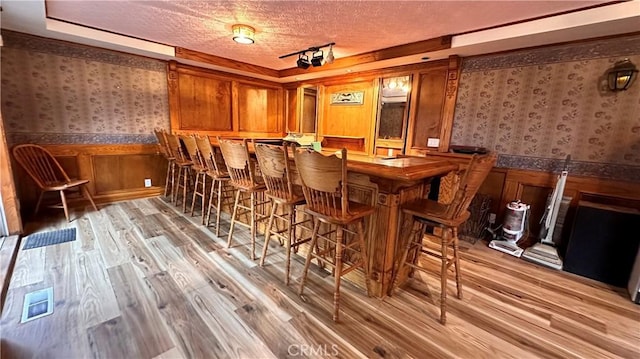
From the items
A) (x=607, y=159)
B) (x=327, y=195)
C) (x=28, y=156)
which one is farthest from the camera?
(x=28, y=156)

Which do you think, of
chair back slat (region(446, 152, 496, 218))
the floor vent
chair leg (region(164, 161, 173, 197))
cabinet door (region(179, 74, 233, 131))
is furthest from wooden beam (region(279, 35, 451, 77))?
the floor vent

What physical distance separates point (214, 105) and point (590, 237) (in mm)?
5364

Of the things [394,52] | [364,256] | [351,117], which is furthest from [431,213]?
[351,117]

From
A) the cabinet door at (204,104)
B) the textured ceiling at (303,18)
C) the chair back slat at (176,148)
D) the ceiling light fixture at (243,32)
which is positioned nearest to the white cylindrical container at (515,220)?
the textured ceiling at (303,18)

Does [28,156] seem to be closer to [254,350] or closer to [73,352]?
[73,352]

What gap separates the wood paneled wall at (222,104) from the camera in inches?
171

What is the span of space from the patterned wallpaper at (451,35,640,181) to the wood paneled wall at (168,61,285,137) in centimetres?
367

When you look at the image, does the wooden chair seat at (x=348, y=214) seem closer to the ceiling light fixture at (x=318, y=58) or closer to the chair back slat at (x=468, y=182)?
the chair back slat at (x=468, y=182)

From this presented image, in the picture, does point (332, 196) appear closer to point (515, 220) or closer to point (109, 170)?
point (515, 220)

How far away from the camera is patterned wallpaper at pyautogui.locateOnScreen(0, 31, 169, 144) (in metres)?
3.12

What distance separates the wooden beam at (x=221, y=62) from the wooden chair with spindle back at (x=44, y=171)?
2135 millimetres

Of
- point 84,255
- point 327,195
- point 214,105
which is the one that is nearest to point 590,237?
point 327,195

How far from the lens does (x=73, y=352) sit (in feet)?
4.56

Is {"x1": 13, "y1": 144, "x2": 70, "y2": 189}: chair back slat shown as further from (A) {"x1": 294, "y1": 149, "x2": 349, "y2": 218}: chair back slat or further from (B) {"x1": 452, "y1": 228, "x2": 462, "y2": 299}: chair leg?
(B) {"x1": 452, "y1": 228, "x2": 462, "y2": 299}: chair leg
